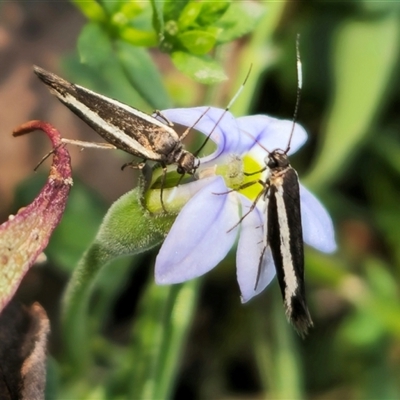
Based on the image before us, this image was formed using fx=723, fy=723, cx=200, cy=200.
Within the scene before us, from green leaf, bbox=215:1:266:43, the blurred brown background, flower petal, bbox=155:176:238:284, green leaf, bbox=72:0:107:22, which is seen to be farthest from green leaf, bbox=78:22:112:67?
the blurred brown background

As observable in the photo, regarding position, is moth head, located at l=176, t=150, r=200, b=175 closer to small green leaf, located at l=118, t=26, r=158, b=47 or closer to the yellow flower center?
the yellow flower center

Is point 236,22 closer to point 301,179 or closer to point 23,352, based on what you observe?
point 23,352

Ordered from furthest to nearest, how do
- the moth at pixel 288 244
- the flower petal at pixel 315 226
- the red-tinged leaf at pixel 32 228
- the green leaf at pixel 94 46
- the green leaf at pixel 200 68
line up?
1. the green leaf at pixel 94 46
2. the green leaf at pixel 200 68
3. the flower petal at pixel 315 226
4. the moth at pixel 288 244
5. the red-tinged leaf at pixel 32 228

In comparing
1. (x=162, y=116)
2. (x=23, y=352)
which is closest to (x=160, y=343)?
(x=23, y=352)

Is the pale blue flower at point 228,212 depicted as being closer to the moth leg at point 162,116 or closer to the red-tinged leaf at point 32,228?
the moth leg at point 162,116

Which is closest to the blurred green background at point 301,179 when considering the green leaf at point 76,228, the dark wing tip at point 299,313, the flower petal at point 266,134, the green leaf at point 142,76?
the green leaf at point 76,228
